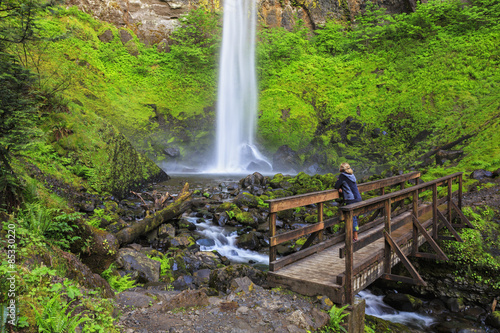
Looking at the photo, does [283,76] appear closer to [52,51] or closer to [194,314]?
[52,51]

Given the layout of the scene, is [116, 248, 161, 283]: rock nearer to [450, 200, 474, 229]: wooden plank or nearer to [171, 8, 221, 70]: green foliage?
[450, 200, 474, 229]: wooden plank

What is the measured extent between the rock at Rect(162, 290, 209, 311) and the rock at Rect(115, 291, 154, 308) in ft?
1.02

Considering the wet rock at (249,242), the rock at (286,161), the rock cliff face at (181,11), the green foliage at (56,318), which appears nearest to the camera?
the green foliage at (56,318)

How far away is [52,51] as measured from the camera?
758 inches

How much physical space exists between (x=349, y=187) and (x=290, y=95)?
20.6 metres

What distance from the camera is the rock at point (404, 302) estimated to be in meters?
6.02

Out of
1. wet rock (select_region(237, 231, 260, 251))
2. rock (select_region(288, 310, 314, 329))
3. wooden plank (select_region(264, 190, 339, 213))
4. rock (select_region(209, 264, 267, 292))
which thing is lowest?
wet rock (select_region(237, 231, 260, 251))

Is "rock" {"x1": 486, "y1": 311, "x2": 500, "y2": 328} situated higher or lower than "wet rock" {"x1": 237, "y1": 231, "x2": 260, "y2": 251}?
lower

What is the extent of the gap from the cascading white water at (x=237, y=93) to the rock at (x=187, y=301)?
18391 millimetres

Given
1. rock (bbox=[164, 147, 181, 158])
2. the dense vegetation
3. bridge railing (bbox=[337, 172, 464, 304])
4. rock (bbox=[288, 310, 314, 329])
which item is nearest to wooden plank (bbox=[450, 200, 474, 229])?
the dense vegetation

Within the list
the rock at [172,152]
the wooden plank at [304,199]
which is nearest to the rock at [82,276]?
the wooden plank at [304,199]

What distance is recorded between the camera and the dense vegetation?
10.3m

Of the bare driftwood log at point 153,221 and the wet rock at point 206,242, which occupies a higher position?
the bare driftwood log at point 153,221

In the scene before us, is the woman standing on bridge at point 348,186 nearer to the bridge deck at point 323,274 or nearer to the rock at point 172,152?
the bridge deck at point 323,274
